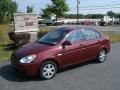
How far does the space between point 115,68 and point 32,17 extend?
7.15 meters

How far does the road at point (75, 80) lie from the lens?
6.57 metres

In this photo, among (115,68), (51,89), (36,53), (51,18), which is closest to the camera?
(51,89)

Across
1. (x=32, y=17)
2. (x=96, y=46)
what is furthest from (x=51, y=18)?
(x=96, y=46)

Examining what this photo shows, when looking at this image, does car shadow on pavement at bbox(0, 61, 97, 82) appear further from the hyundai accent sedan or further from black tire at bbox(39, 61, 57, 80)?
the hyundai accent sedan

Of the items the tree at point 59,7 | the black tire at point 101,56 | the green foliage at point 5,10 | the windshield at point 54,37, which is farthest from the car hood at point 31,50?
the green foliage at point 5,10

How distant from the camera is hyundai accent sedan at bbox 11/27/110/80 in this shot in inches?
280

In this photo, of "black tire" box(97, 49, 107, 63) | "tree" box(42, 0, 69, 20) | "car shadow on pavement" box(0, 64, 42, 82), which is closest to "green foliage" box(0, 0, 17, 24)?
"tree" box(42, 0, 69, 20)

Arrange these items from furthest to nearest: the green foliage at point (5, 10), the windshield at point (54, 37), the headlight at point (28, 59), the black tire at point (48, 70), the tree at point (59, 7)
→ the green foliage at point (5, 10) < the tree at point (59, 7) < the windshield at point (54, 37) < the black tire at point (48, 70) < the headlight at point (28, 59)

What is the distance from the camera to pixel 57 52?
24.6ft

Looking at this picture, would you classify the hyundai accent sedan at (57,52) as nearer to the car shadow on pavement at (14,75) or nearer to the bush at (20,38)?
the car shadow on pavement at (14,75)

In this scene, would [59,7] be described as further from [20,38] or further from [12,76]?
[12,76]

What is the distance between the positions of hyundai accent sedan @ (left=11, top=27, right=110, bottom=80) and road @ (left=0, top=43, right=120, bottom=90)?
300 mm

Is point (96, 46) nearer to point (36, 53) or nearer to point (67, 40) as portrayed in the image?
point (67, 40)

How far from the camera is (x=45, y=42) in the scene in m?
8.10
